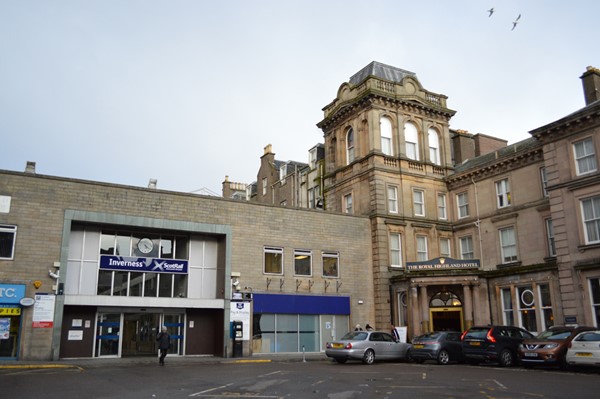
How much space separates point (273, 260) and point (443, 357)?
11.0 m

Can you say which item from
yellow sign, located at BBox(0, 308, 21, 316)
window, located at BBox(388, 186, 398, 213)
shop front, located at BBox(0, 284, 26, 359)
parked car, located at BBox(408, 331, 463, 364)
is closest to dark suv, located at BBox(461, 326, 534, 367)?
parked car, located at BBox(408, 331, 463, 364)

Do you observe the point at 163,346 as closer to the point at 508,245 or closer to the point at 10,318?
the point at 10,318

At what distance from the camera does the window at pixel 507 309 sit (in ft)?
97.7

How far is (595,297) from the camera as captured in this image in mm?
24984

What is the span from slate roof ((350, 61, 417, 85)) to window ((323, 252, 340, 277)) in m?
12.2

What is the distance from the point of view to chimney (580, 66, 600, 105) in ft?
98.5

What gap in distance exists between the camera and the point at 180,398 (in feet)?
40.6

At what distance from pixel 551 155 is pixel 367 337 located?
43.8 ft

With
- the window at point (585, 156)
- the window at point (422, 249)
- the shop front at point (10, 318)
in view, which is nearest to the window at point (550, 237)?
the window at point (585, 156)

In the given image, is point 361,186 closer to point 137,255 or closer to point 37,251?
point 137,255

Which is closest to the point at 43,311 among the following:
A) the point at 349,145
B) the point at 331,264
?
the point at 331,264

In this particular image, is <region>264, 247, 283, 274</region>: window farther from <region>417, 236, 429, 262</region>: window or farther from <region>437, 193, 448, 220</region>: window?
<region>437, 193, 448, 220</region>: window

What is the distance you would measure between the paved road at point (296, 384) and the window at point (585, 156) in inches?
450

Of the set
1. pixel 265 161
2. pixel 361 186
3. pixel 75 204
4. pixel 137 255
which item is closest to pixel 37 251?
pixel 75 204
